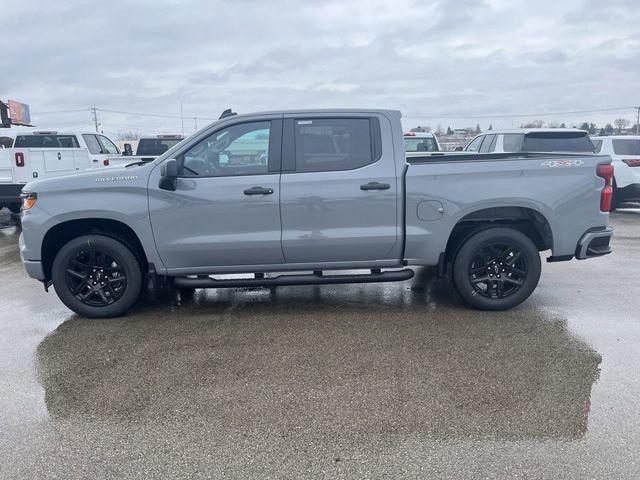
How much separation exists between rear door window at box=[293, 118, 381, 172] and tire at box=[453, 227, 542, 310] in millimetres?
1348

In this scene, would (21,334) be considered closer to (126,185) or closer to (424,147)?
(126,185)

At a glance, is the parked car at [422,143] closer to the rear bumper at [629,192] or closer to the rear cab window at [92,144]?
the rear bumper at [629,192]

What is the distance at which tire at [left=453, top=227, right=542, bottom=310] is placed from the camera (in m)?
5.22

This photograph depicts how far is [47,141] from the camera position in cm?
1295

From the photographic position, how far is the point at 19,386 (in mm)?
3912

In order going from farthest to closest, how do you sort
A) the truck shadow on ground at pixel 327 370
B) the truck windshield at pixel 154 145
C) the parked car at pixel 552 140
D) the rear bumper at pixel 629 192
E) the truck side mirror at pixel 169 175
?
the truck windshield at pixel 154 145
the rear bumper at pixel 629 192
the parked car at pixel 552 140
the truck side mirror at pixel 169 175
the truck shadow on ground at pixel 327 370

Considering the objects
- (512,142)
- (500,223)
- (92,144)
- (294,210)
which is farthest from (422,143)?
(294,210)

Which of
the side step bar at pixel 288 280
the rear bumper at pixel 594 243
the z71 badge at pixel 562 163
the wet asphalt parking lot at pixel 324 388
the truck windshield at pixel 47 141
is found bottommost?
the wet asphalt parking lot at pixel 324 388

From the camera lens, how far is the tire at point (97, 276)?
511 centimetres

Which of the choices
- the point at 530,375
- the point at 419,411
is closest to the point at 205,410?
the point at 419,411

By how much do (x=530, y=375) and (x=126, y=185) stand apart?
389 centimetres

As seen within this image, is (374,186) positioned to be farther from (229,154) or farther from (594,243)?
(594,243)

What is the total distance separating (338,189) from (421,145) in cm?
1074

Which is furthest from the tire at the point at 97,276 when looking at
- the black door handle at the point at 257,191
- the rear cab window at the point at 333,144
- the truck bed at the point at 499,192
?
the truck bed at the point at 499,192
